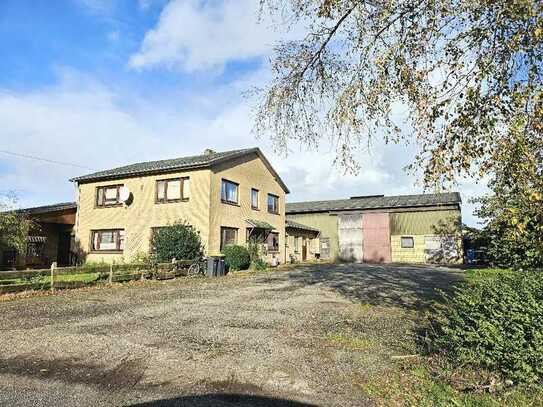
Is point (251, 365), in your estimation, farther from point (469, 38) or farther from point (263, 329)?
point (469, 38)

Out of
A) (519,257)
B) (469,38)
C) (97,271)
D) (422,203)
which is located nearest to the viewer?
(469,38)

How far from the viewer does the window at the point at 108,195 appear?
939 inches

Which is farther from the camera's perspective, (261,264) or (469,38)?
(261,264)

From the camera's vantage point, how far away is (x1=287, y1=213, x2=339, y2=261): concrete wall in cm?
3625

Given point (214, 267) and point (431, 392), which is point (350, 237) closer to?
point (214, 267)

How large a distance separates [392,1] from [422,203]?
1171 inches

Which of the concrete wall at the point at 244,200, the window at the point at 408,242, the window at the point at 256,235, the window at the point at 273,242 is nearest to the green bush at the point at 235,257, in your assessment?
the concrete wall at the point at 244,200

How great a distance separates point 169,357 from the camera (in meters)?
5.45

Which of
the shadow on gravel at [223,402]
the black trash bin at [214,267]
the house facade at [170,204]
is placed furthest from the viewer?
the house facade at [170,204]

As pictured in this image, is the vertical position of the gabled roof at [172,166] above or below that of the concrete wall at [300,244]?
above

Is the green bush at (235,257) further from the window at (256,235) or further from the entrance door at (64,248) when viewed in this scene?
the entrance door at (64,248)

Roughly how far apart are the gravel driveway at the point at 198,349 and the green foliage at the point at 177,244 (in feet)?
26.1

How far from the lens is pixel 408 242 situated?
107 feet

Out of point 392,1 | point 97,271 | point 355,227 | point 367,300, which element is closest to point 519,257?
point 367,300
